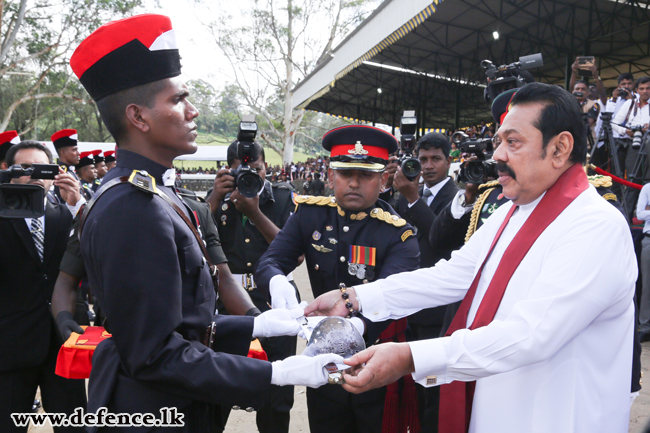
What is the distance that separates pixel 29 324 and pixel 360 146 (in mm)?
2335

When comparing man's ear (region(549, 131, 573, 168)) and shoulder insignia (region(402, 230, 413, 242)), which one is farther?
shoulder insignia (region(402, 230, 413, 242))

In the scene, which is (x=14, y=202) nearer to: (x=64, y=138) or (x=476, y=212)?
(x=476, y=212)

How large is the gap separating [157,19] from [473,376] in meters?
1.71

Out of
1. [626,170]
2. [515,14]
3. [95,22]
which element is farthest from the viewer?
[95,22]

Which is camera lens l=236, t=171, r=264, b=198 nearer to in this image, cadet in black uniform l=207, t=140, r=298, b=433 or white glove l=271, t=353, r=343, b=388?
cadet in black uniform l=207, t=140, r=298, b=433

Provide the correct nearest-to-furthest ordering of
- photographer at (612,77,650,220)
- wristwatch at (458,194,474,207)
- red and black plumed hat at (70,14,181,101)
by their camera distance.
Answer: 1. red and black plumed hat at (70,14,181,101)
2. wristwatch at (458,194,474,207)
3. photographer at (612,77,650,220)

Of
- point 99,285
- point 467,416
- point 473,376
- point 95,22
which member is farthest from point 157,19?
point 95,22

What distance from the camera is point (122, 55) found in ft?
5.26

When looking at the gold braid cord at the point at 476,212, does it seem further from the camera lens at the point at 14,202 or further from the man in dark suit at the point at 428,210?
the camera lens at the point at 14,202

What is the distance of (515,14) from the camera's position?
12.5m

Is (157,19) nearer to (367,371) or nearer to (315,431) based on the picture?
(367,371)

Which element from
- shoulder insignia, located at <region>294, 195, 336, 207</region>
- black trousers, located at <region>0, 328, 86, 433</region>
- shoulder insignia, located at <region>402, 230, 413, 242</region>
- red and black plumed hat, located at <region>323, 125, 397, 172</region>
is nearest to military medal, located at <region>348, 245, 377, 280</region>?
shoulder insignia, located at <region>402, 230, 413, 242</region>

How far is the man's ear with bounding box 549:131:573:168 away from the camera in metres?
1.71

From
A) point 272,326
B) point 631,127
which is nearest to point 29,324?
point 272,326
